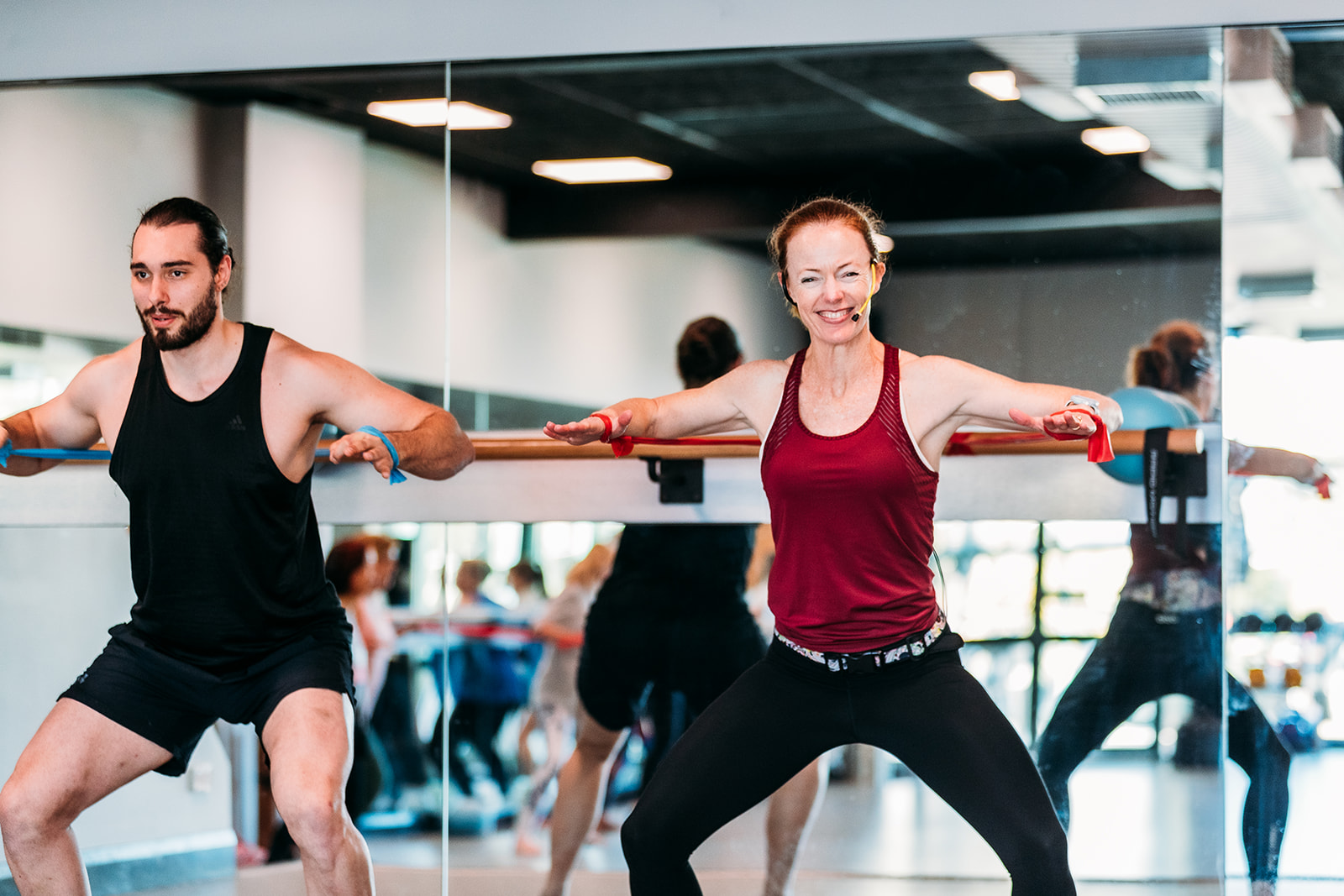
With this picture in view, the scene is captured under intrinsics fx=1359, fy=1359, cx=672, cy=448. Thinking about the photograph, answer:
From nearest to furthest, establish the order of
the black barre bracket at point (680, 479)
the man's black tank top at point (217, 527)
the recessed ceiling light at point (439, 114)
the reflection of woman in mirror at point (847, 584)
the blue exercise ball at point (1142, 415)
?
the reflection of woman in mirror at point (847, 584) < the man's black tank top at point (217, 527) < the blue exercise ball at point (1142, 415) < the black barre bracket at point (680, 479) < the recessed ceiling light at point (439, 114)

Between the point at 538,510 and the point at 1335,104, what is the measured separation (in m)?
2.18

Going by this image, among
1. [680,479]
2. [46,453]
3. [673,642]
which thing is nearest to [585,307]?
[680,479]

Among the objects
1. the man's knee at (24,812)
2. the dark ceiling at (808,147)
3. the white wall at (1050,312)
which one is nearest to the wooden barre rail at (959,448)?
the white wall at (1050,312)

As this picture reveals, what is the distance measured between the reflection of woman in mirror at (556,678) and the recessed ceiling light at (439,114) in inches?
47.1

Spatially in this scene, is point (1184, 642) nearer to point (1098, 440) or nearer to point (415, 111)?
point (1098, 440)

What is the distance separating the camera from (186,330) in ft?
8.79

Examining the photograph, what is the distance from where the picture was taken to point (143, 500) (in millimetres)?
2674

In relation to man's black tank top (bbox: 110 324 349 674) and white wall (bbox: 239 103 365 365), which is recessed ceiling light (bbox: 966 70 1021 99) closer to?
white wall (bbox: 239 103 365 365)

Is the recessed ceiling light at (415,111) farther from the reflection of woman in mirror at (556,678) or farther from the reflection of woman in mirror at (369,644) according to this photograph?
the reflection of woman in mirror at (556,678)

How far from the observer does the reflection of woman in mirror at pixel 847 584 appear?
2379 millimetres

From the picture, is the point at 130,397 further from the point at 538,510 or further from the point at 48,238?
the point at 48,238

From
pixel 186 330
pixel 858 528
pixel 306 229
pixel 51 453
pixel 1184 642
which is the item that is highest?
pixel 306 229

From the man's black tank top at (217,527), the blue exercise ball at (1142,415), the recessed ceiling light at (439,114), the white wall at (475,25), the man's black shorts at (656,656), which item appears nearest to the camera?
the man's black tank top at (217,527)

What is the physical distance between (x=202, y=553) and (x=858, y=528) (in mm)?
1271
